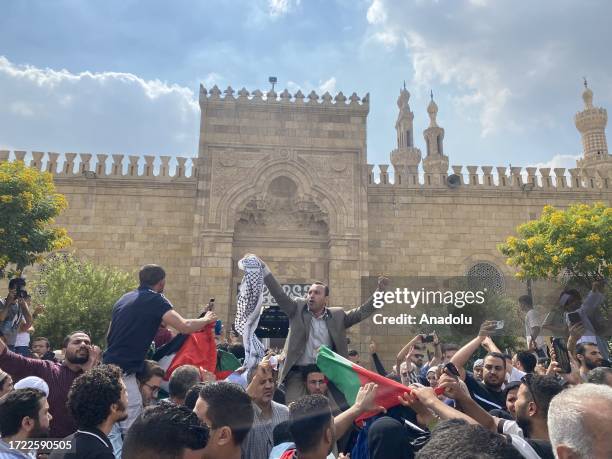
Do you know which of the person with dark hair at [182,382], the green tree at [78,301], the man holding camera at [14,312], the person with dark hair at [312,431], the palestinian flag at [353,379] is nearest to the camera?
the person with dark hair at [312,431]

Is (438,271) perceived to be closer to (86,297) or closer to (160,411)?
(86,297)

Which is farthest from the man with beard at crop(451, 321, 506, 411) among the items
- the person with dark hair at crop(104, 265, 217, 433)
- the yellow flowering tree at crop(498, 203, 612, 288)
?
the yellow flowering tree at crop(498, 203, 612, 288)

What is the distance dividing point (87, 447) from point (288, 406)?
4.49 feet

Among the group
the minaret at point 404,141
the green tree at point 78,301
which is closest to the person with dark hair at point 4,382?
the green tree at point 78,301

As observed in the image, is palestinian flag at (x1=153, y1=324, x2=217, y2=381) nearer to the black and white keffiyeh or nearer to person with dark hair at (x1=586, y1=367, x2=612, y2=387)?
the black and white keffiyeh

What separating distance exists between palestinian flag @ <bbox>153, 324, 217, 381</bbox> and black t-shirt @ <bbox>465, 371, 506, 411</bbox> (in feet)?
7.44

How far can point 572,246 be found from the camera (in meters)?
13.7

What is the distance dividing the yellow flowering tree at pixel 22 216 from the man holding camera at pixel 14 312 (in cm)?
542

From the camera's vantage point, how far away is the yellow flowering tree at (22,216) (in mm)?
11219

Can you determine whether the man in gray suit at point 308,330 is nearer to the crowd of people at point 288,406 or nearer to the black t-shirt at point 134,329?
the crowd of people at point 288,406

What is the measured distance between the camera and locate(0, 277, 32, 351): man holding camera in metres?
6.40

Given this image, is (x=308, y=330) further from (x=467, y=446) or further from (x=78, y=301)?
(x=78, y=301)

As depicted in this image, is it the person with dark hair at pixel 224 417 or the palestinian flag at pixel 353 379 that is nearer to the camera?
the person with dark hair at pixel 224 417

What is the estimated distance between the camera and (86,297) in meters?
12.8
